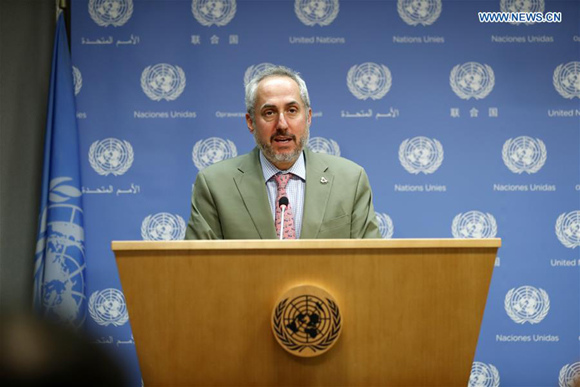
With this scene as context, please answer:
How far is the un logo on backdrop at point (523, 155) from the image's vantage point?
3.96 metres

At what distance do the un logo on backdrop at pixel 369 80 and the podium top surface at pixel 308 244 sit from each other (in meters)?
2.65

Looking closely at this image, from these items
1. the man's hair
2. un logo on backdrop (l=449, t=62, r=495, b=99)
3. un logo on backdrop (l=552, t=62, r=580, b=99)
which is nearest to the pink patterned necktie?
the man's hair

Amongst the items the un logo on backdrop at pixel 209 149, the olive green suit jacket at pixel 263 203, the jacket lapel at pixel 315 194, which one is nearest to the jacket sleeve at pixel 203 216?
the olive green suit jacket at pixel 263 203

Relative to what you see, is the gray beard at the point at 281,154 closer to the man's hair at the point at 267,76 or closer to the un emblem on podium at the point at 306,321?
the man's hair at the point at 267,76

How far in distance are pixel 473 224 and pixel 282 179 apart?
192 centimetres

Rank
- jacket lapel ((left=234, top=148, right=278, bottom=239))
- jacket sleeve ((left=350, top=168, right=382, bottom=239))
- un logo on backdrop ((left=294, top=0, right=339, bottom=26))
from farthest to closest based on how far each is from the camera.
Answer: un logo on backdrop ((left=294, top=0, right=339, bottom=26)), jacket sleeve ((left=350, top=168, right=382, bottom=239)), jacket lapel ((left=234, top=148, right=278, bottom=239))

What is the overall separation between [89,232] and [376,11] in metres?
2.44

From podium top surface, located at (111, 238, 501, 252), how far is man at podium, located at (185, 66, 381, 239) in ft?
2.79

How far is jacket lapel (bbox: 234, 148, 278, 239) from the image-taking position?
231 cm

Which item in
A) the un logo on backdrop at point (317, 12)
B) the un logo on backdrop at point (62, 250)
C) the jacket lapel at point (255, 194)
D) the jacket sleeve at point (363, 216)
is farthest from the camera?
the un logo on backdrop at point (317, 12)

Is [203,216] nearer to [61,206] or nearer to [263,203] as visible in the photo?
[263,203]

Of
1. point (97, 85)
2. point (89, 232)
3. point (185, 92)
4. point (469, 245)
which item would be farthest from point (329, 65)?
point (469, 245)

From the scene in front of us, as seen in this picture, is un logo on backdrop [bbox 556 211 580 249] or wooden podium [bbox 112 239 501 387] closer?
wooden podium [bbox 112 239 501 387]

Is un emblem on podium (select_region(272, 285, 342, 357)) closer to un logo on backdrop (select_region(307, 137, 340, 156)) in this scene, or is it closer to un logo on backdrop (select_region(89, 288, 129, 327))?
un logo on backdrop (select_region(307, 137, 340, 156))
